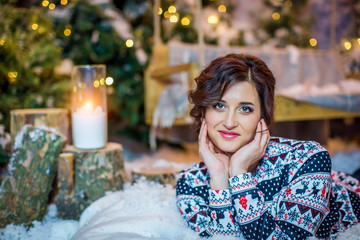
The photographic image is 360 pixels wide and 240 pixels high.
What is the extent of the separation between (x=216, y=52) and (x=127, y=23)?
93 centimetres

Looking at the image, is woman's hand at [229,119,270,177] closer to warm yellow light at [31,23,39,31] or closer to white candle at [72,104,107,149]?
white candle at [72,104,107,149]

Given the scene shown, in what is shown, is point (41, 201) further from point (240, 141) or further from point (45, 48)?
point (45, 48)

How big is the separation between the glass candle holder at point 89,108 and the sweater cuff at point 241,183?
89 centimetres

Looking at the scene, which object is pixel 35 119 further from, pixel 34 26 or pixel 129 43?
pixel 129 43

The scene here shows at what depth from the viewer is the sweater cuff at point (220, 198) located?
3.73 feet

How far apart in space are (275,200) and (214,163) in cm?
25

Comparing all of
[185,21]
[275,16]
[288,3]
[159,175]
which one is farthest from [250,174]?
[288,3]

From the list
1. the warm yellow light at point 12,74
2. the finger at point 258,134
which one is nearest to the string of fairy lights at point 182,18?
the warm yellow light at point 12,74

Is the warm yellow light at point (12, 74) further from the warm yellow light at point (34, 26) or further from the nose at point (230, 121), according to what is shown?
the nose at point (230, 121)

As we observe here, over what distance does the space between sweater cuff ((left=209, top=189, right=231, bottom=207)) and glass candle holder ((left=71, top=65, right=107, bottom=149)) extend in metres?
0.83

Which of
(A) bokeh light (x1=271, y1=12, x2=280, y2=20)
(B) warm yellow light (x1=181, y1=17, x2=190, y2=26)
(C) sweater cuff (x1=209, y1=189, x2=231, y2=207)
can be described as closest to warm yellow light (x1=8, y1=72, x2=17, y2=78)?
(C) sweater cuff (x1=209, y1=189, x2=231, y2=207)

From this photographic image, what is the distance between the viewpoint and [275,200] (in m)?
1.19

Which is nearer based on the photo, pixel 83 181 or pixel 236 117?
pixel 236 117

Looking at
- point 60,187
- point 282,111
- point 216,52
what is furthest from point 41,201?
point 216,52
